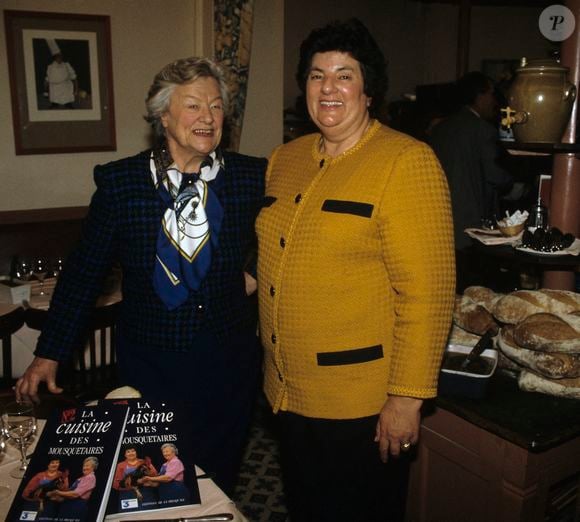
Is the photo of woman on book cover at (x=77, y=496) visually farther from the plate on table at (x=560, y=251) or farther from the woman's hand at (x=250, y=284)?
the plate on table at (x=560, y=251)

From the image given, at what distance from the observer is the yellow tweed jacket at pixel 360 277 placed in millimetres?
1616

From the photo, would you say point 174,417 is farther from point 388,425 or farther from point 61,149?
point 61,149

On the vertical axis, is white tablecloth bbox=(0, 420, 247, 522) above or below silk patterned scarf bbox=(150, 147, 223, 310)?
below

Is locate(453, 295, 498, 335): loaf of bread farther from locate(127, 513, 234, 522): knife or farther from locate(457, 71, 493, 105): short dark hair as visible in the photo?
locate(457, 71, 493, 105): short dark hair

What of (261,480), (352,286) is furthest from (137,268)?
(261,480)

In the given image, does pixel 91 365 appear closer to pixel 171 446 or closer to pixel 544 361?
pixel 171 446

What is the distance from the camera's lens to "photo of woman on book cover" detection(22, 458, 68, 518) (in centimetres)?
121

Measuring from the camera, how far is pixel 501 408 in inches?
77.6

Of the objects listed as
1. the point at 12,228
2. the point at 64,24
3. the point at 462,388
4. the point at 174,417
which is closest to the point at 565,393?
the point at 462,388

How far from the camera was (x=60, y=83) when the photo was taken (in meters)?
4.36

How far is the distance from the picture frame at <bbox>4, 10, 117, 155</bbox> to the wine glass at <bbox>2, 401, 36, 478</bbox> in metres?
3.17

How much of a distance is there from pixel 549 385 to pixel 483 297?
16.6 inches

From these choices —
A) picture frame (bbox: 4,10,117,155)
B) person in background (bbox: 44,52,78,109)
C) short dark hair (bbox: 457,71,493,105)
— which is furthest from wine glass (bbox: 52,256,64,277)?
short dark hair (bbox: 457,71,493,105)

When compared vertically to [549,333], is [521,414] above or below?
below
